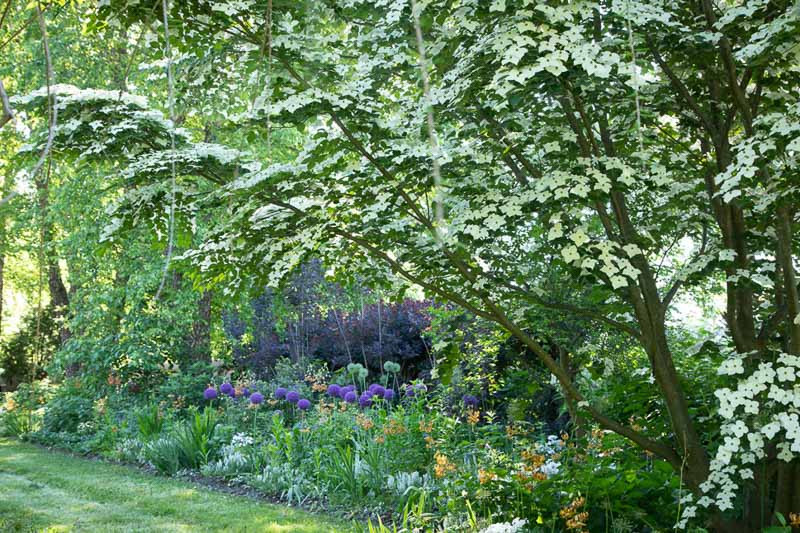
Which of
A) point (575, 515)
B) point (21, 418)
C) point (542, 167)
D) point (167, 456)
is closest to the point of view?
point (575, 515)

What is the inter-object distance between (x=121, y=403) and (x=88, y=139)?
18.3 ft

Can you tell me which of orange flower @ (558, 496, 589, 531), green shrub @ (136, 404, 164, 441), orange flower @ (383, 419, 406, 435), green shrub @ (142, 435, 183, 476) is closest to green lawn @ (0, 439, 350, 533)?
green shrub @ (142, 435, 183, 476)

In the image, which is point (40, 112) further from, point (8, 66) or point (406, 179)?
point (8, 66)

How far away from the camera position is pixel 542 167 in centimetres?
355

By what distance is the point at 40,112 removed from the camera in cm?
342

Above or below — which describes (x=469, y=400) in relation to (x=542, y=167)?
below

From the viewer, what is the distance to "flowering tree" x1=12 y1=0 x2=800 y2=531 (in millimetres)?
2607

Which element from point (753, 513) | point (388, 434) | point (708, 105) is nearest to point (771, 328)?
point (753, 513)

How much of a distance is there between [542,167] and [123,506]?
3757 millimetres

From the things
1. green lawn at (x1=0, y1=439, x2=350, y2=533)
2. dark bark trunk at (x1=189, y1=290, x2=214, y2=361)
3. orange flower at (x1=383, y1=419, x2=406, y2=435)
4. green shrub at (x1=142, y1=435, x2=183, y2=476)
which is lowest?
green lawn at (x1=0, y1=439, x2=350, y2=533)

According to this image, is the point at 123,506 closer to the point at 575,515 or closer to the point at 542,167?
the point at 575,515

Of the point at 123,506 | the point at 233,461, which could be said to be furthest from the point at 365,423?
the point at 123,506

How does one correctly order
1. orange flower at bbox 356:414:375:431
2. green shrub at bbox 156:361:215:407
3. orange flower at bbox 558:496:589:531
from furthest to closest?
green shrub at bbox 156:361:215:407 → orange flower at bbox 356:414:375:431 → orange flower at bbox 558:496:589:531

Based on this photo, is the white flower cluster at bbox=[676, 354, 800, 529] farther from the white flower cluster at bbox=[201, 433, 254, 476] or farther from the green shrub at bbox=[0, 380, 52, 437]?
the green shrub at bbox=[0, 380, 52, 437]
